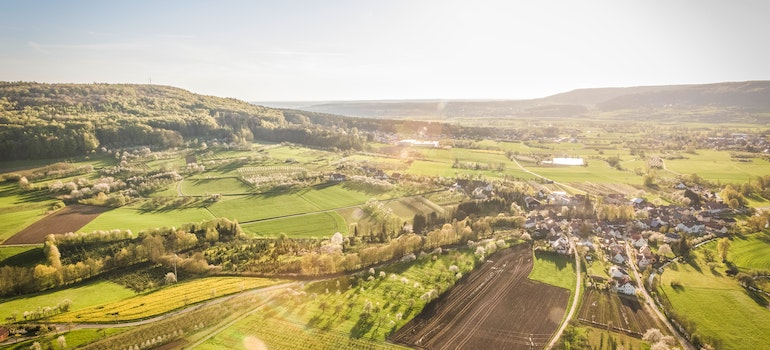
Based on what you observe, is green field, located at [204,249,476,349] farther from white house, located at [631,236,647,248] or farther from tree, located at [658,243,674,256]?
tree, located at [658,243,674,256]

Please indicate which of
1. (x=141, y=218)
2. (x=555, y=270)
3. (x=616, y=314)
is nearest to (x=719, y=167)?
(x=555, y=270)

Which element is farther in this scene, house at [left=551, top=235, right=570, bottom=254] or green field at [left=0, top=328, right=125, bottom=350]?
house at [left=551, top=235, right=570, bottom=254]

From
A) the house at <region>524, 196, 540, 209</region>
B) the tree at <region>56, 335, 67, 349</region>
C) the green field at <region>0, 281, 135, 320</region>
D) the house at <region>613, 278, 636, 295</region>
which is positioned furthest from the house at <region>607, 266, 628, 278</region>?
the tree at <region>56, 335, 67, 349</region>

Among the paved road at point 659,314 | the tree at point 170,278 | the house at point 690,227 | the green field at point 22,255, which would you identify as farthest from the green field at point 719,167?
the green field at point 22,255

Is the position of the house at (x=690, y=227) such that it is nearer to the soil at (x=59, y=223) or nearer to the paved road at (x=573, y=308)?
the paved road at (x=573, y=308)

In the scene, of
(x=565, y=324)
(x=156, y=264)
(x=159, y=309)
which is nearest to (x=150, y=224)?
(x=156, y=264)
